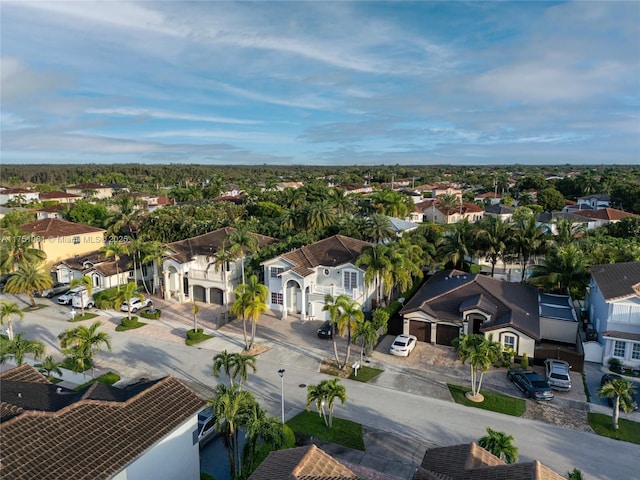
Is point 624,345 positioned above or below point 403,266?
below

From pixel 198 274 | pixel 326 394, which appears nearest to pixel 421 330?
pixel 326 394

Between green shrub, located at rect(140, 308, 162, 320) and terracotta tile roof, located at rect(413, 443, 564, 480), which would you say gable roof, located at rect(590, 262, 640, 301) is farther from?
green shrub, located at rect(140, 308, 162, 320)

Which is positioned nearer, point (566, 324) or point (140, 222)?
point (566, 324)

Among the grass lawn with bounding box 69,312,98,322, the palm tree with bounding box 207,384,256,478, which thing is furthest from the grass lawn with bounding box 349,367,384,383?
the grass lawn with bounding box 69,312,98,322

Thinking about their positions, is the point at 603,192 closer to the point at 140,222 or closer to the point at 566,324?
the point at 566,324

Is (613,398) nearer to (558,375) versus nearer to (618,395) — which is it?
(618,395)

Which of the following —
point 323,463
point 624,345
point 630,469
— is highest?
point 323,463

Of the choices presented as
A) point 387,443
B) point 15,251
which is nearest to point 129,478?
point 387,443

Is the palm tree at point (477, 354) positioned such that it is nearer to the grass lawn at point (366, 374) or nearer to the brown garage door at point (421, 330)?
the grass lawn at point (366, 374)
